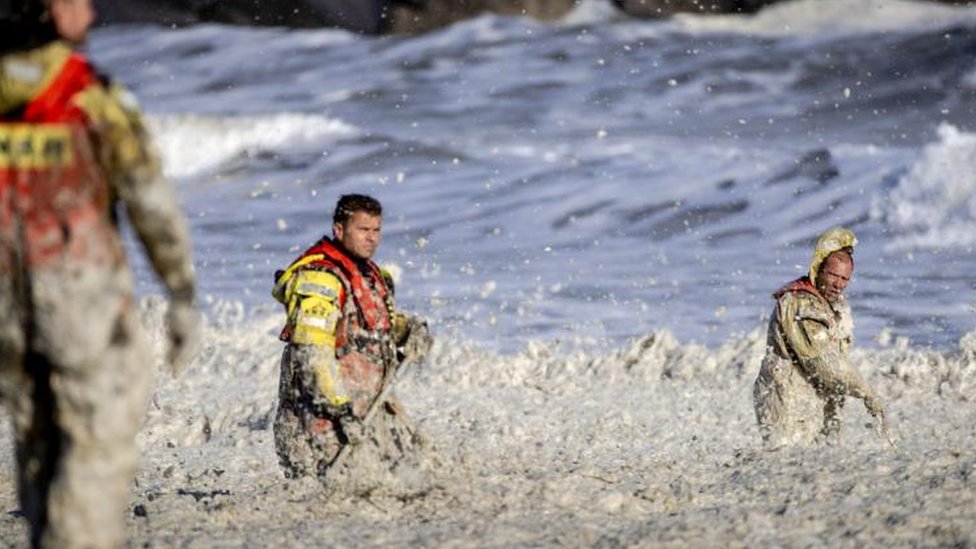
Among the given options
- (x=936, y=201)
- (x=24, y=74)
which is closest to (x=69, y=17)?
(x=24, y=74)

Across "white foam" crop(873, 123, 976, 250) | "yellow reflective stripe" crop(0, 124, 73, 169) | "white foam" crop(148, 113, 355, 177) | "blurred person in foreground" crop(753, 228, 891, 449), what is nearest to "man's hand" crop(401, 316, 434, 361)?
"blurred person in foreground" crop(753, 228, 891, 449)

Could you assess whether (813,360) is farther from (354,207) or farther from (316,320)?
(316,320)

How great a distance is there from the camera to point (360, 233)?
7.32m

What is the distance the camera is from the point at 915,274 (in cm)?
1988

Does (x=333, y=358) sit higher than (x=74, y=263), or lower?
lower

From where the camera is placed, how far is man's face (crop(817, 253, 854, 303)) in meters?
9.40

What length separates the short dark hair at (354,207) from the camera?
7336mm

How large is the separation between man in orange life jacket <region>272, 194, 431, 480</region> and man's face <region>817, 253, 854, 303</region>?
2636 mm

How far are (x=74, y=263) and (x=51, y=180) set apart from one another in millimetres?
211

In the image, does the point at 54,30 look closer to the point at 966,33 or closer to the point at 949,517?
the point at 949,517

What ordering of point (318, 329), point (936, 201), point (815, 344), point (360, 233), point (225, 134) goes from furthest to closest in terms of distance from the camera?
point (225, 134) < point (936, 201) < point (815, 344) < point (360, 233) < point (318, 329)

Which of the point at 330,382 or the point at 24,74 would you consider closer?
the point at 24,74

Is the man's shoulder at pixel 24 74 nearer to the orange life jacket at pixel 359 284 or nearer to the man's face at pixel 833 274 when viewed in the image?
the orange life jacket at pixel 359 284

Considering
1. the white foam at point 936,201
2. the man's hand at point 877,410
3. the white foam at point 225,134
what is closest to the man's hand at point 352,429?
the man's hand at point 877,410
